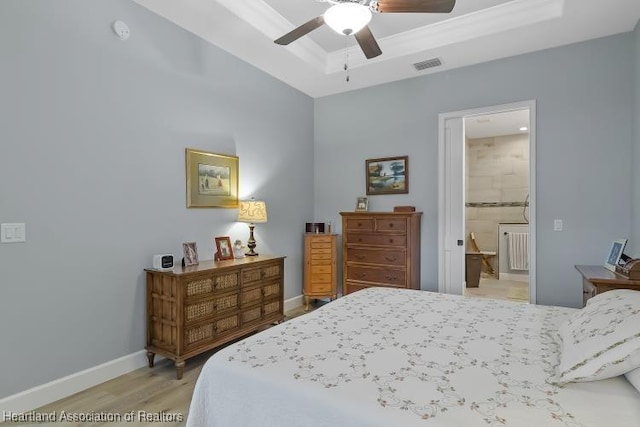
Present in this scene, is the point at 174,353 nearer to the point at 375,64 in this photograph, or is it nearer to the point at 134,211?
the point at 134,211

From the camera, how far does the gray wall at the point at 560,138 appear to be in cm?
324

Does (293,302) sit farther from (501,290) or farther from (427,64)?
(501,290)

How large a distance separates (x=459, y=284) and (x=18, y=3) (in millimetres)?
4423

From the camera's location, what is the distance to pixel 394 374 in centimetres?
131

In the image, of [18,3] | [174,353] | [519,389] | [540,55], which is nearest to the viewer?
[519,389]

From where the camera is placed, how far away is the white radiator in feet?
20.4

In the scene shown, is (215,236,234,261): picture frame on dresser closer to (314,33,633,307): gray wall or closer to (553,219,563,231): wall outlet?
(314,33,633,307): gray wall

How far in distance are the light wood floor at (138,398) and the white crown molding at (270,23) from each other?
292cm

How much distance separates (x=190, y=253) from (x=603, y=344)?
280 centimetres

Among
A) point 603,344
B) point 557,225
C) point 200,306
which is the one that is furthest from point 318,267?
point 603,344

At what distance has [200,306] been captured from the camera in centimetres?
282

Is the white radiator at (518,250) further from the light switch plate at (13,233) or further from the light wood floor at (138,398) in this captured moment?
the light switch plate at (13,233)

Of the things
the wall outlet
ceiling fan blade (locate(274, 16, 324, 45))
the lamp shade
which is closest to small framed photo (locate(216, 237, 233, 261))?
the lamp shade

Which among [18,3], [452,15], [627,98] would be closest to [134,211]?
[18,3]
